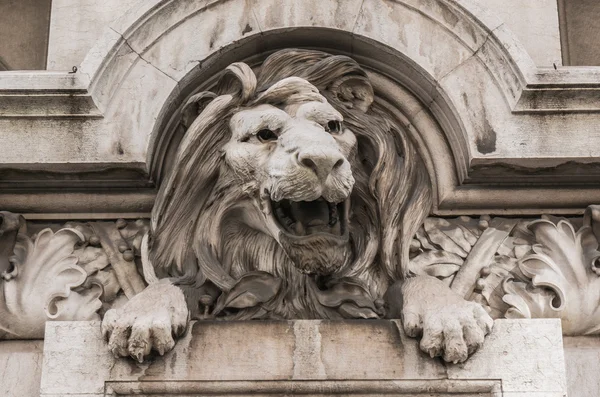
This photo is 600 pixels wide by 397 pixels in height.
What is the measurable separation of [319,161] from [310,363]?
2.57 ft

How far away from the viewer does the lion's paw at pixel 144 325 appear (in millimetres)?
5340

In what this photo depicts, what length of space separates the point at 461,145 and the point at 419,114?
11.0 inches

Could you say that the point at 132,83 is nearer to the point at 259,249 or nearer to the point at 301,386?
the point at 259,249

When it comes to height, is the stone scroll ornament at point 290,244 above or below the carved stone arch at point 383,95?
below

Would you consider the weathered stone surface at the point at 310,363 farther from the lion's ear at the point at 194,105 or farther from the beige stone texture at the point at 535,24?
the beige stone texture at the point at 535,24

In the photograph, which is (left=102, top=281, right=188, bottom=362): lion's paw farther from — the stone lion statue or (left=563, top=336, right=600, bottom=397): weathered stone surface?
(left=563, top=336, right=600, bottom=397): weathered stone surface

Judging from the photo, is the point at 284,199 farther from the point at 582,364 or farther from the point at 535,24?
the point at 535,24

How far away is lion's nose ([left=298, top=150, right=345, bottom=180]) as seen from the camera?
5.29 m

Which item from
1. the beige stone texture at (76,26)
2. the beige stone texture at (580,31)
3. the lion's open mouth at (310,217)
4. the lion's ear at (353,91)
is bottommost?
the lion's open mouth at (310,217)

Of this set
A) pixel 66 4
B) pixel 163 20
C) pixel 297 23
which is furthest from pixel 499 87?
pixel 66 4

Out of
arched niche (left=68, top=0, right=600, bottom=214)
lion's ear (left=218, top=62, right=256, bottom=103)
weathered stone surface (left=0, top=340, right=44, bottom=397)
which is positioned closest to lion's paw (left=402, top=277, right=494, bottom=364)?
arched niche (left=68, top=0, right=600, bottom=214)

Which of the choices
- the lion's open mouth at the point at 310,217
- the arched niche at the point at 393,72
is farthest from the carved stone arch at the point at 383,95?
the lion's open mouth at the point at 310,217

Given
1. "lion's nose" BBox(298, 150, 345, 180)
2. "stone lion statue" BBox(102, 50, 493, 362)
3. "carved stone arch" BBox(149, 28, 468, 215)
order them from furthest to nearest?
1. "carved stone arch" BBox(149, 28, 468, 215)
2. "stone lion statue" BBox(102, 50, 493, 362)
3. "lion's nose" BBox(298, 150, 345, 180)

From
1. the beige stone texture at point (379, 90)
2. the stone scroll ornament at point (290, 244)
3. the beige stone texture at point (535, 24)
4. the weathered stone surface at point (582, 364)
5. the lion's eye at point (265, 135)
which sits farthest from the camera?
the beige stone texture at point (535, 24)
